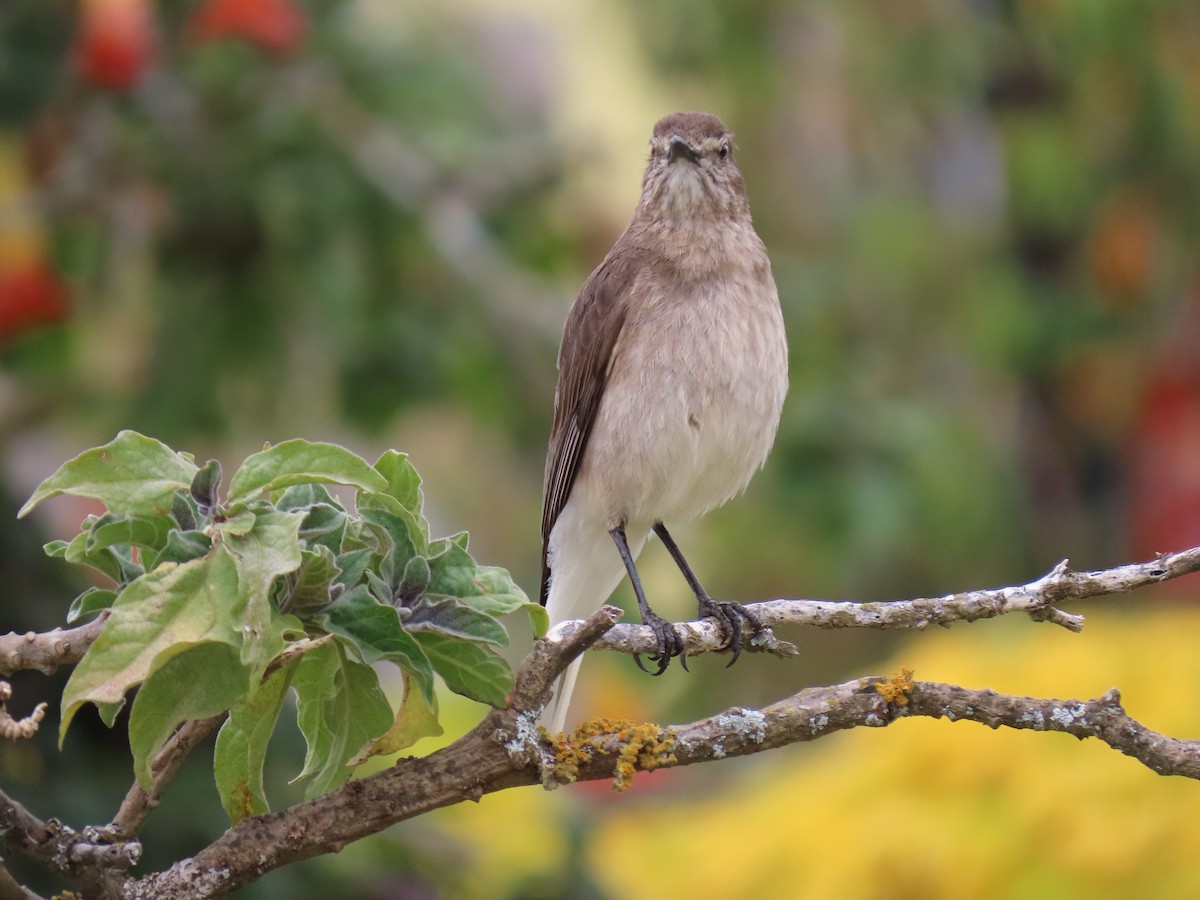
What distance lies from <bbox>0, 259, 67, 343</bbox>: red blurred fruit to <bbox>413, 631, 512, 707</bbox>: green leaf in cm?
393

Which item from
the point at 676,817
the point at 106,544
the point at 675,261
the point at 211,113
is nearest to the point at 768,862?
the point at 676,817

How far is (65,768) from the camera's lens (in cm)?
418

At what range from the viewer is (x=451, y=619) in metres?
2.20

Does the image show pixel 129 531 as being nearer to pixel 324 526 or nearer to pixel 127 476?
pixel 127 476

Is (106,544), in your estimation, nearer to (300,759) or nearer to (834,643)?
(300,759)

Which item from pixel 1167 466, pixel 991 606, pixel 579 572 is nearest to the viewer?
pixel 991 606

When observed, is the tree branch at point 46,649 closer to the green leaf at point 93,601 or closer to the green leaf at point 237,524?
the green leaf at point 93,601

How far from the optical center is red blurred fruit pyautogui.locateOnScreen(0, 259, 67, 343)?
5520 millimetres

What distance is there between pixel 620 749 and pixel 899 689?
0.49m

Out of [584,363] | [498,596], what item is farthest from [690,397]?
[498,596]

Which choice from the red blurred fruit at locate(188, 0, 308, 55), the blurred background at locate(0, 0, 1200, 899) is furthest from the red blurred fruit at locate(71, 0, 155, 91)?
the red blurred fruit at locate(188, 0, 308, 55)

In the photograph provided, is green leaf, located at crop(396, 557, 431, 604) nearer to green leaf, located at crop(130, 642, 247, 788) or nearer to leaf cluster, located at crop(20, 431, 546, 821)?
leaf cluster, located at crop(20, 431, 546, 821)

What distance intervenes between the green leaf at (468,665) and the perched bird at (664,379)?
172cm

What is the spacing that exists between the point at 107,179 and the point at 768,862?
3.94 metres
